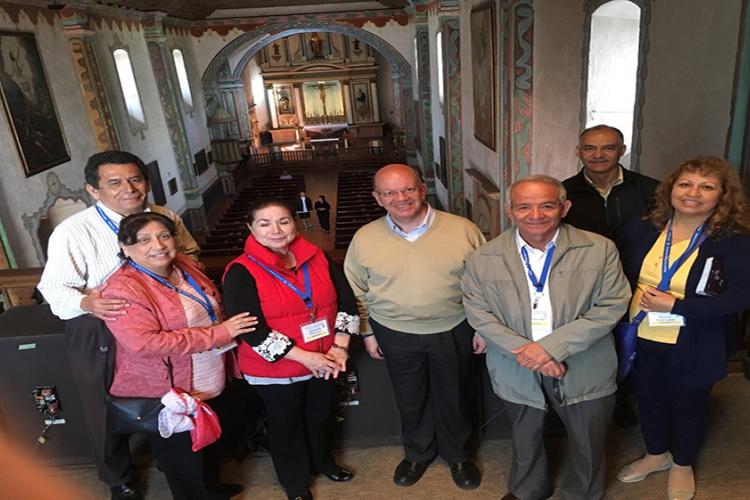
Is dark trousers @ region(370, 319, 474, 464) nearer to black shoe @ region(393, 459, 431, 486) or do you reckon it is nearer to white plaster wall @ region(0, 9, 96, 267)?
black shoe @ region(393, 459, 431, 486)

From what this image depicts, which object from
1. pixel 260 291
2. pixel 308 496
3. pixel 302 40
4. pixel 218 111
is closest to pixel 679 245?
pixel 260 291

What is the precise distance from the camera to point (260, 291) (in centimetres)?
240

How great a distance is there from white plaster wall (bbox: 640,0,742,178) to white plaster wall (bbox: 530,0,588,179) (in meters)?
1.26

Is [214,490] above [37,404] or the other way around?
the other way around

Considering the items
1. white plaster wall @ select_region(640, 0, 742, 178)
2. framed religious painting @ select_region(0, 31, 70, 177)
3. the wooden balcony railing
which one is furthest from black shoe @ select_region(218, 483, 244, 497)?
the wooden balcony railing

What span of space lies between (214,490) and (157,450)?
414 mm

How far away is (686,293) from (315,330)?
5.36ft

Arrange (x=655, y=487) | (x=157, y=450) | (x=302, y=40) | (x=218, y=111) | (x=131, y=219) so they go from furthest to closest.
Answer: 1. (x=302, y=40)
2. (x=218, y=111)
3. (x=655, y=487)
4. (x=157, y=450)
5. (x=131, y=219)

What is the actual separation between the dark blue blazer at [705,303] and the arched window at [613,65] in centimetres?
331

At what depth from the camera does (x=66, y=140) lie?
30.1ft

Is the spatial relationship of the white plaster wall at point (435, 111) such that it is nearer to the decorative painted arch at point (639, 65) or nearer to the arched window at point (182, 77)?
the decorative painted arch at point (639, 65)

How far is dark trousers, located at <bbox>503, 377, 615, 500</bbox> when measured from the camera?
2.40 m

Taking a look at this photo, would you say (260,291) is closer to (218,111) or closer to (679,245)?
(679,245)

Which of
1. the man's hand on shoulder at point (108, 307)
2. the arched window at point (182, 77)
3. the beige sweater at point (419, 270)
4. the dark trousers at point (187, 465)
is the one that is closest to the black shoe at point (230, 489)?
the dark trousers at point (187, 465)
